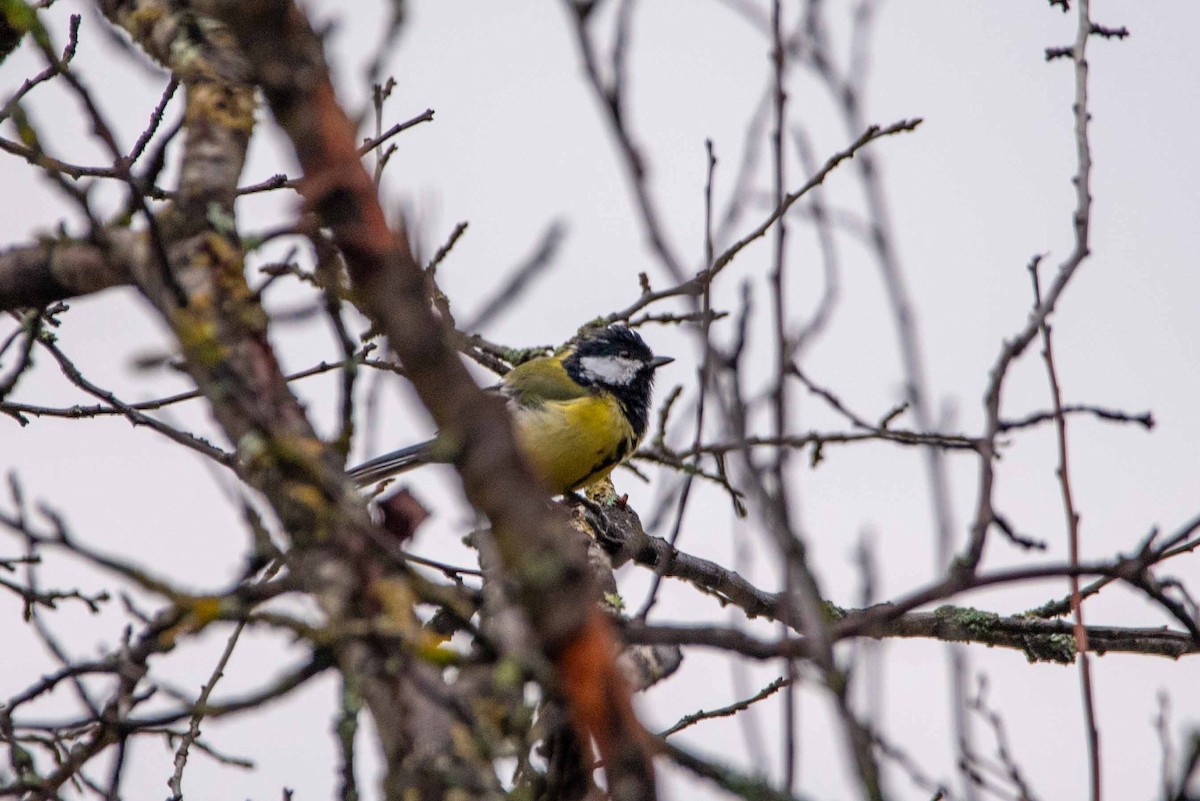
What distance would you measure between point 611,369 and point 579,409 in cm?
72

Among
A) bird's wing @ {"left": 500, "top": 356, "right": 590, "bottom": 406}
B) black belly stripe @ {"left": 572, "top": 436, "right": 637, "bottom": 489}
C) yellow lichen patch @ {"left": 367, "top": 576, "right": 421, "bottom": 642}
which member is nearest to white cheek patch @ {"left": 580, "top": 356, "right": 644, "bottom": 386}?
bird's wing @ {"left": 500, "top": 356, "right": 590, "bottom": 406}

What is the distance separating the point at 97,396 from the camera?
12.1ft

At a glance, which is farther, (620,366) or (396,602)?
(620,366)

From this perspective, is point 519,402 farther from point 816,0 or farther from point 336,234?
point 336,234

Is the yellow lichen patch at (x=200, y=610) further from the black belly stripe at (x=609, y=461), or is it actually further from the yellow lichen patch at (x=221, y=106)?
the black belly stripe at (x=609, y=461)

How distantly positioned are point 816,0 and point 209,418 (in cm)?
133

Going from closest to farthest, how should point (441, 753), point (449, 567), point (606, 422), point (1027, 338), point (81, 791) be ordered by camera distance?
point (441, 753), point (1027, 338), point (81, 791), point (449, 567), point (606, 422)

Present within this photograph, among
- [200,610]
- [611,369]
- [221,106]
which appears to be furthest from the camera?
[611,369]

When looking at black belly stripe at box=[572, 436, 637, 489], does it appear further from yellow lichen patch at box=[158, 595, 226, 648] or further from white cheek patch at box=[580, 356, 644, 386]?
yellow lichen patch at box=[158, 595, 226, 648]

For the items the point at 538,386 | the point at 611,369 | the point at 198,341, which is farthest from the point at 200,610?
the point at 611,369

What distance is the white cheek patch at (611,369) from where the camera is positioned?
6.69 m

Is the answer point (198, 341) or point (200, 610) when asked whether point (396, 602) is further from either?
point (198, 341)

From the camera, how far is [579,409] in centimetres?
611

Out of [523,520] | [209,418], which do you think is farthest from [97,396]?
[523,520]
